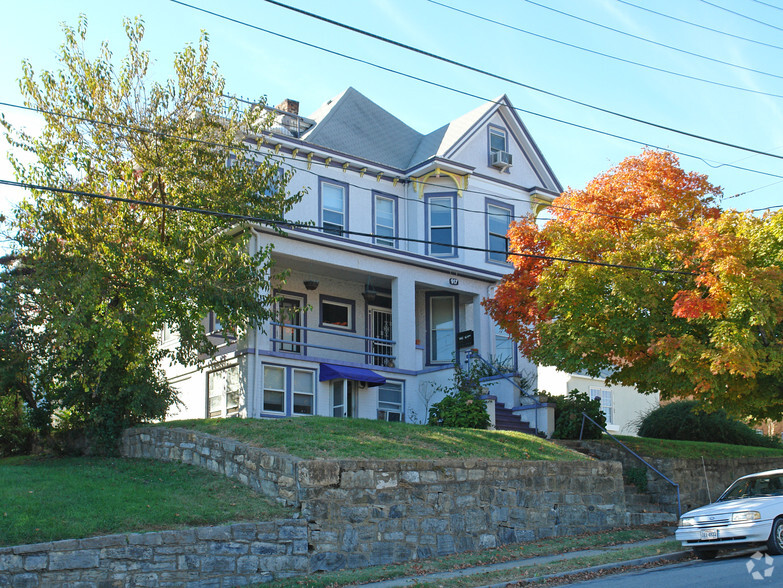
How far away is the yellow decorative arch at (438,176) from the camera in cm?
2589

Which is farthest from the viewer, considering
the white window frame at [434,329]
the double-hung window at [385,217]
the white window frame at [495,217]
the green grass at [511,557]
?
the white window frame at [495,217]

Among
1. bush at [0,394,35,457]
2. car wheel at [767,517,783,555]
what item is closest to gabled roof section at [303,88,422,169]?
bush at [0,394,35,457]

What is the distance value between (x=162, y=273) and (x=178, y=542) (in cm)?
779

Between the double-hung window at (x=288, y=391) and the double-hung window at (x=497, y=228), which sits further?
the double-hung window at (x=497, y=228)

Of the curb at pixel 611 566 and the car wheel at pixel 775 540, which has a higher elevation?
the car wheel at pixel 775 540

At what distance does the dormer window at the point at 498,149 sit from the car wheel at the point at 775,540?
53.2 ft

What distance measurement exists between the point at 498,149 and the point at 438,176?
8.85ft

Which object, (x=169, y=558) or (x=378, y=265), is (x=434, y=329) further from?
(x=169, y=558)

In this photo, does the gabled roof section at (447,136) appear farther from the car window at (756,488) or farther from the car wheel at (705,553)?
the car wheel at (705,553)

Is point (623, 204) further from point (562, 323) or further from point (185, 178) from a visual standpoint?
point (185, 178)

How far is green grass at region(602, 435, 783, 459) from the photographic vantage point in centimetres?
2073

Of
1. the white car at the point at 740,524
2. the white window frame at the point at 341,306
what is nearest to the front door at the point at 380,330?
the white window frame at the point at 341,306

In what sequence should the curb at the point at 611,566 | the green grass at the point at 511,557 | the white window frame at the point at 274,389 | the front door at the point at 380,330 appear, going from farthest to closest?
1. the front door at the point at 380,330
2. the white window frame at the point at 274,389
3. the green grass at the point at 511,557
4. the curb at the point at 611,566

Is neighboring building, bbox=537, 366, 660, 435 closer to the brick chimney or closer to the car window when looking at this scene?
the brick chimney
